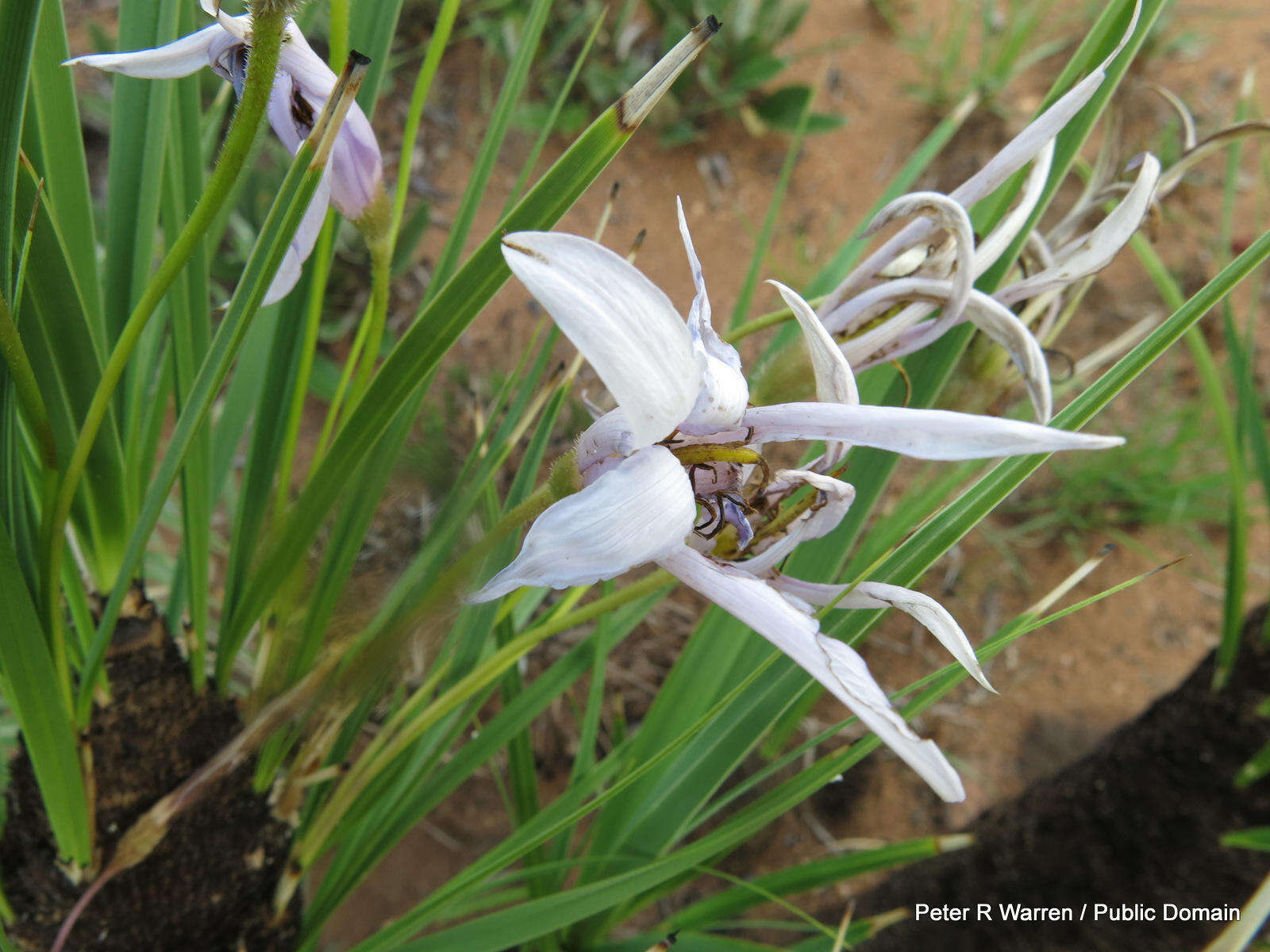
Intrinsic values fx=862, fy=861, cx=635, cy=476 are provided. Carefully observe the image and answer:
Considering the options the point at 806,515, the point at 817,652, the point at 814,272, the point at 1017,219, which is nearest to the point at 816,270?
the point at 814,272

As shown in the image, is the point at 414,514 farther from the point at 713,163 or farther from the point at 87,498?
the point at 713,163

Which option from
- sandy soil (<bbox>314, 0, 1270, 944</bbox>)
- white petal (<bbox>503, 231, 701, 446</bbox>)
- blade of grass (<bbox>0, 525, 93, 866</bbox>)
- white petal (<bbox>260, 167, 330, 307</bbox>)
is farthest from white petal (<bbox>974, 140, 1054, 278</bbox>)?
sandy soil (<bbox>314, 0, 1270, 944</bbox>)

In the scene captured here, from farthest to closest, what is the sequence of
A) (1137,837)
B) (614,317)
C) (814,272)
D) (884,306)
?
1. (814,272)
2. (1137,837)
3. (884,306)
4. (614,317)

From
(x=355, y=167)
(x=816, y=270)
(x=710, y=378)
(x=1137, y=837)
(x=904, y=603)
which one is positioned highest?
(x=355, y=167)

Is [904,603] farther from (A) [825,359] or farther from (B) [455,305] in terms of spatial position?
(B) [455,305]

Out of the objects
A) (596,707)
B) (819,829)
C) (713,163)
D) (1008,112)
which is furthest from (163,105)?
(1008,112)

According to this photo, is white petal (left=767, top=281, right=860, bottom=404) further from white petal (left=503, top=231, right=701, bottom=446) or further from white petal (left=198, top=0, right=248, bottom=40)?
white petal (left=198, top=0, right=248, bottom=40)

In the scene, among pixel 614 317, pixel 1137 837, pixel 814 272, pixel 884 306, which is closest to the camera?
pixel 614 317
